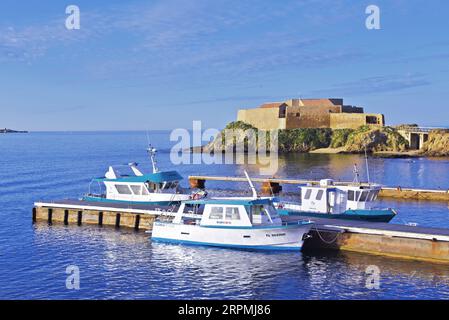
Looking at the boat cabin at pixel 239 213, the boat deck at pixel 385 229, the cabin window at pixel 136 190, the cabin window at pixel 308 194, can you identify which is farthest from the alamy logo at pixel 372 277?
the cabin window at pixel 136 190

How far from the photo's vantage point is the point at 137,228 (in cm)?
3719

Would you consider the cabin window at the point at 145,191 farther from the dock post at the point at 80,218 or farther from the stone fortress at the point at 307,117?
the stone fortress at the point at 307,117

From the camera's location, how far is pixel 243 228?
1200 inches

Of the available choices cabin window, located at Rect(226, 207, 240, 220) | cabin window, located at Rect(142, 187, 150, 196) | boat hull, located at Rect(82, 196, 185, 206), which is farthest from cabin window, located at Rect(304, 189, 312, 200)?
cabin window, located at Rect(142, 187, 150, 196)

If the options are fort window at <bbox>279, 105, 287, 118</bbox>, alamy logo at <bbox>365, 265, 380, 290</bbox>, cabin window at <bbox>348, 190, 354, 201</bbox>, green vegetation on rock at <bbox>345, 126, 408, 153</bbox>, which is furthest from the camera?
fort window at <bbox>279, 105, 287, 118</bbox>

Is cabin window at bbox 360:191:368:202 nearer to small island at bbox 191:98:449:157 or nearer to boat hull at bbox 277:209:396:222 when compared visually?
boat hull at bbox 277:209:396:222

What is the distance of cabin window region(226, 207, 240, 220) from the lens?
30688 millimetres

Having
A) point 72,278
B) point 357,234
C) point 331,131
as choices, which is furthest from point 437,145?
point 72,278

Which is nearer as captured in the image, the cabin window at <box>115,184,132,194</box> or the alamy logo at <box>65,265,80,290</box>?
the alamy logo at <box>65,265,80,290</box>

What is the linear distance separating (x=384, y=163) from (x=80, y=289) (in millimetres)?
83945

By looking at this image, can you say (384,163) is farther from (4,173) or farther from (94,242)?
(94,242)

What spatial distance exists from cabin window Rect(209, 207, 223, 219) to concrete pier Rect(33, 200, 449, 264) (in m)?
3.71

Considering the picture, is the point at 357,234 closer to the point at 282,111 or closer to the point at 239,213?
the point at 239,213
